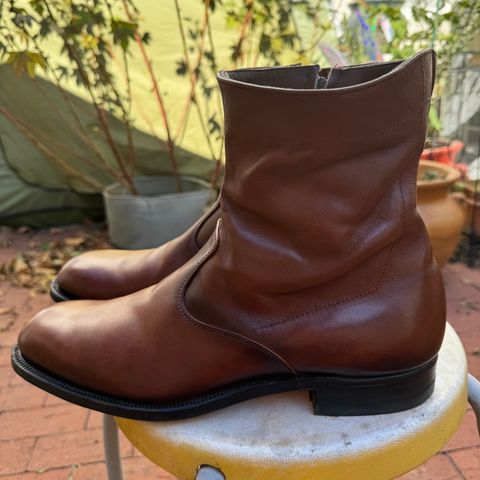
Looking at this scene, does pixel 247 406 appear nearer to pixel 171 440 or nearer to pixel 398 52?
pixel 171 440

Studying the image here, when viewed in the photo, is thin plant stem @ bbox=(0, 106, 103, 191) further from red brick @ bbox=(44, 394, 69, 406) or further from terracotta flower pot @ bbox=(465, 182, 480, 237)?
terracotta flower pot @ bbox=(465, 182, 480, 237)

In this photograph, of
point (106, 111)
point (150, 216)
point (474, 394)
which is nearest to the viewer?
point (474, 394)

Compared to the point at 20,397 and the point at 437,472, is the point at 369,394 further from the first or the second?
the point at 20,397

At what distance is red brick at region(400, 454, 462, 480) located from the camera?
1.21m

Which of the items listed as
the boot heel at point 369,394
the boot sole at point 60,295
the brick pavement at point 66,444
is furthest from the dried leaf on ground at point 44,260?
the boot heel at point 369,394

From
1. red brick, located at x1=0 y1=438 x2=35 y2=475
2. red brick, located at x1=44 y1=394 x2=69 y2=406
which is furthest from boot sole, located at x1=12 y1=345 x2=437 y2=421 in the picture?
red brick, located at x1=44 y1=394 x2=69 y2=406

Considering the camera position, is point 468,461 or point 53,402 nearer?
point 468,461

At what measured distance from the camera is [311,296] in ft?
1.86

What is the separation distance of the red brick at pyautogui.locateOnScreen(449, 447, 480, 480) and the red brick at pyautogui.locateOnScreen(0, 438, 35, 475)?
1.06 meters

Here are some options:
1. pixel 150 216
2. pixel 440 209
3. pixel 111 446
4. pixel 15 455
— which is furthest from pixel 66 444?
pixel 440 209

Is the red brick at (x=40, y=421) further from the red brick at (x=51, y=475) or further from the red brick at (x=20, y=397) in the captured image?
the red brick at (x=51, y=475)

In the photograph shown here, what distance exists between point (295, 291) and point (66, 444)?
1059 millimetres

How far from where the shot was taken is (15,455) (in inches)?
52.1

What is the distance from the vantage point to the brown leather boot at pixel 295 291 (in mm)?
520
